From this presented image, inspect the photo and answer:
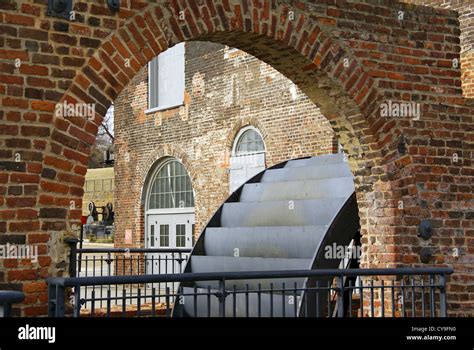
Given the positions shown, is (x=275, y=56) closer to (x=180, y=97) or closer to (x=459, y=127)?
(x=459, y=127)

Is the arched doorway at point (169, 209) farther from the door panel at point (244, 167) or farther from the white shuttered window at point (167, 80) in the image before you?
the door panel at point (244, 167)

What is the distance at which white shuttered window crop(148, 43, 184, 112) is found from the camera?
17766 millimetres

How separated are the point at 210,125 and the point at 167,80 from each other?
2.33 m

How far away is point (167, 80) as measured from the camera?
18172 mm

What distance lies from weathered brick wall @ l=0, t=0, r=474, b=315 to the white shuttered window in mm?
10008

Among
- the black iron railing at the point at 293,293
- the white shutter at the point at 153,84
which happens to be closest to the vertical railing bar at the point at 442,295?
the black iron railing at the point at 293,293

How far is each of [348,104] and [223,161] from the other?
8.41 meters

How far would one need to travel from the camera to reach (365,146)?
7.84 metres

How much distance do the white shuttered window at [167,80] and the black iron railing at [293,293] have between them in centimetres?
849

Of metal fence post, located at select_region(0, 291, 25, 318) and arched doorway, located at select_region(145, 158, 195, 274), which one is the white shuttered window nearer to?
arched doorway, located at select_region(145, 158, 195, 274)

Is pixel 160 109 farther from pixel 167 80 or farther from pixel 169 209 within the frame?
pixel 169 209

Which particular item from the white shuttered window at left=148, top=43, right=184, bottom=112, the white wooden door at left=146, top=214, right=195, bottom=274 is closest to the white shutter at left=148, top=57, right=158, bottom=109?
the white shuttered window at left=148, top=43, right=184, bottom=112

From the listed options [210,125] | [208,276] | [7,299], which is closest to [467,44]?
[210,125]

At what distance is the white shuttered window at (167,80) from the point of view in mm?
17766
